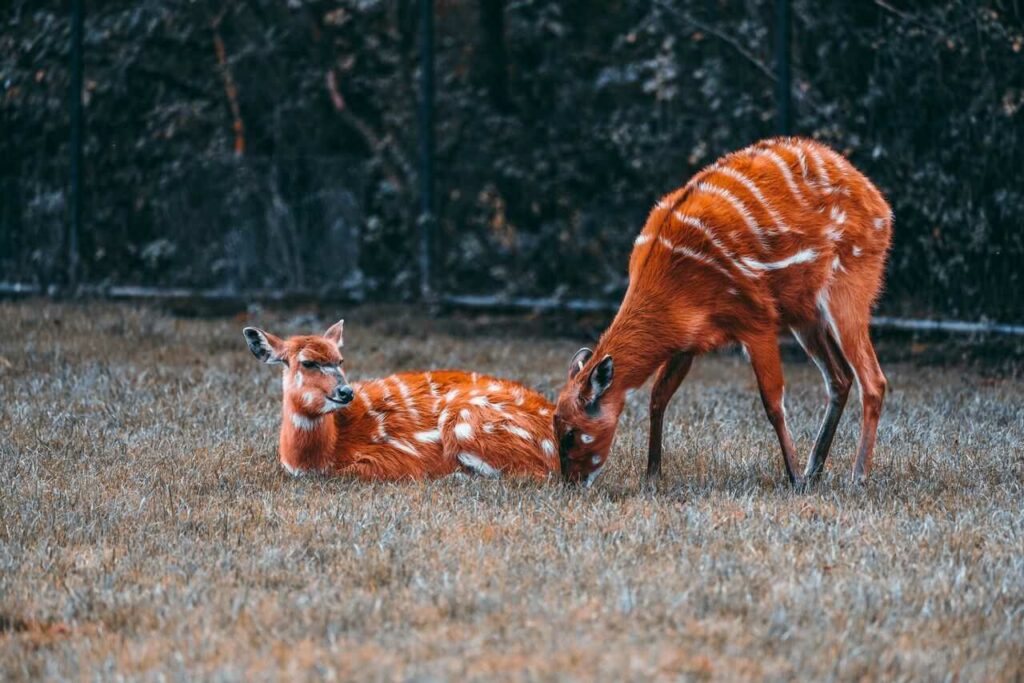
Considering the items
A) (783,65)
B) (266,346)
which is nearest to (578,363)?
(266,346)

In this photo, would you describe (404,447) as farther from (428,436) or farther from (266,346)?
(266,346)

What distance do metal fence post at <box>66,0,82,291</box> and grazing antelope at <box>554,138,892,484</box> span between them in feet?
29.4

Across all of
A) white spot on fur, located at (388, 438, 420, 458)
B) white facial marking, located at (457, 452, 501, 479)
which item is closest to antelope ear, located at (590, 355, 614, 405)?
white facial marking, located at (457, 452, 501, 479)

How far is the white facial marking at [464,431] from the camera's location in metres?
6.43

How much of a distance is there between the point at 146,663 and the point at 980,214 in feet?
26.0

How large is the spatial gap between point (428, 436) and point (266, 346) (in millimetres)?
841

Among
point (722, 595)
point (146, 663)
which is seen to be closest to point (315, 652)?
point (146, 663)

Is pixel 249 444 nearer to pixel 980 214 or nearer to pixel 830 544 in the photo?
pixel 830 544

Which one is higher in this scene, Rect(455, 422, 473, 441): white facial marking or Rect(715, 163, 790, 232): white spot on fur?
Rect(715, 163, 790, 232): white spot on fur

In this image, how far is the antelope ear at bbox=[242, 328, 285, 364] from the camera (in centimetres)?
654

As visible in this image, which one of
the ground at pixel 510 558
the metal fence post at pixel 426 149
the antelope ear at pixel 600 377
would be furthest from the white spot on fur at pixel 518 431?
the metal fence post at pixel 426 149

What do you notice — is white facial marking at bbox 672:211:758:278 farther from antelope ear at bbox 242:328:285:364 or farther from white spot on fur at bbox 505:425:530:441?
antelope ear at bbox 242:328:285:364

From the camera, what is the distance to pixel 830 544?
503 centimetres

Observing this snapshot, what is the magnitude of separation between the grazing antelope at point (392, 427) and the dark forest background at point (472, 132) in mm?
5033
